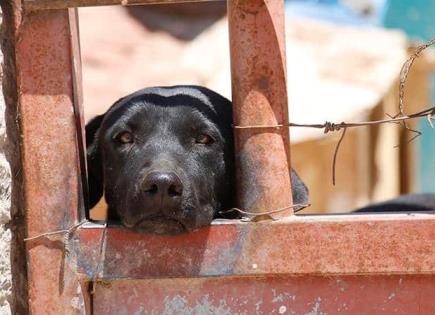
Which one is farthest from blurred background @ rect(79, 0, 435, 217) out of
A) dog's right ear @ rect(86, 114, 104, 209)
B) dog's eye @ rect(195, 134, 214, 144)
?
dog's eye @ rect(195, 134, 214, 144)

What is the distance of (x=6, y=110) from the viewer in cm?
298

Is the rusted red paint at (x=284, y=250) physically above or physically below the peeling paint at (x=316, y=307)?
above

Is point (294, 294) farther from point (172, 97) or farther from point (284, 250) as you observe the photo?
point (172, 97)

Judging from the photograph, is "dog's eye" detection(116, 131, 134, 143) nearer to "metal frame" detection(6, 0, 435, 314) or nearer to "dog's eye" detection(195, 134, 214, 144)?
"dog's eye" detection(195, 134, 214, 144)

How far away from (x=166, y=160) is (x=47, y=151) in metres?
0.49

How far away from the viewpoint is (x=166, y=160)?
10.8 feet

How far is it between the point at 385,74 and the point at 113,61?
3.95 m

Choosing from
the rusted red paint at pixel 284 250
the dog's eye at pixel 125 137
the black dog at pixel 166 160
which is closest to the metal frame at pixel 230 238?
the rusted red paint at pixel 284 250

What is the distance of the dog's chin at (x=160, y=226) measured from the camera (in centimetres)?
303

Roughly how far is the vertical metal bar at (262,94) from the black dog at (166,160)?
242 mm

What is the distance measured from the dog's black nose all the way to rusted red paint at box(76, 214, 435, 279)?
9.8 inches

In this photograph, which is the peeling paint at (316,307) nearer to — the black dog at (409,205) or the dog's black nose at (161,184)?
the dog's black nose at (161,184)

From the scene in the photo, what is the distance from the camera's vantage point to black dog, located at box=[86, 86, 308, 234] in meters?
3.15

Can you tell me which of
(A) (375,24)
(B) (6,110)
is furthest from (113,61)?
(B) (6,110)
